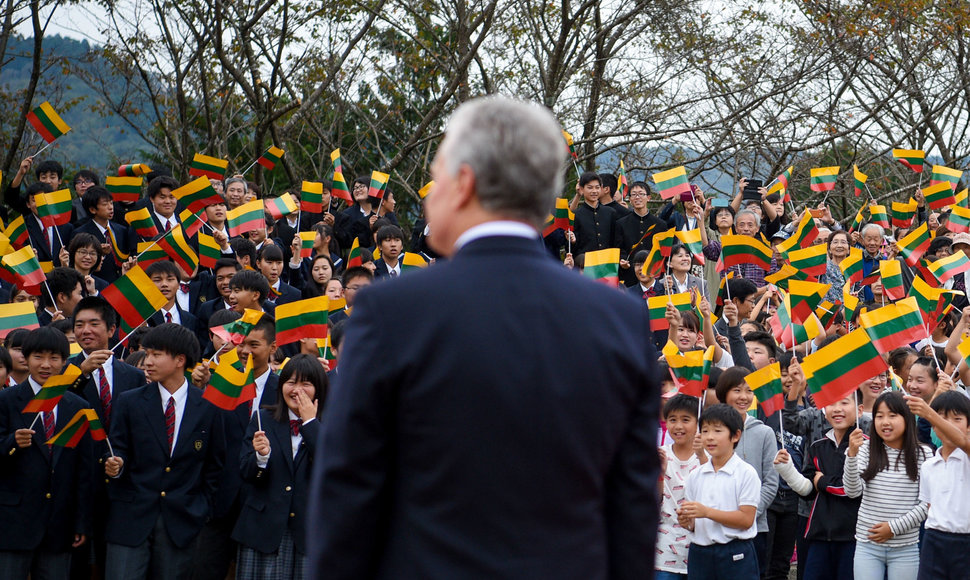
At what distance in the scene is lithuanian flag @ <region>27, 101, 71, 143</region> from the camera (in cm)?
1078

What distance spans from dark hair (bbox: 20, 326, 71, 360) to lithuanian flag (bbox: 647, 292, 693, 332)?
14.8 feet

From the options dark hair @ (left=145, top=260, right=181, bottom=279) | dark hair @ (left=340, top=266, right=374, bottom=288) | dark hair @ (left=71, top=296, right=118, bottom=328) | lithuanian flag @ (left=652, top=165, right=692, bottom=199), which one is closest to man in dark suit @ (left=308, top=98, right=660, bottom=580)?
dark hair @ (left=71, top=296, right=118, bottom=328)

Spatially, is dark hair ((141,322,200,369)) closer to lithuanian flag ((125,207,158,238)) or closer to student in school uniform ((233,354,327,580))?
student in school uniform ((233,354,327,580))

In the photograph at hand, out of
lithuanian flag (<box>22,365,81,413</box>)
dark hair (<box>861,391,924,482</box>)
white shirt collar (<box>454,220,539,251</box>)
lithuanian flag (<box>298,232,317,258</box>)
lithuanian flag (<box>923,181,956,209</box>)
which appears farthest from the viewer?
lithuanian flag (<box>923,181,956,209</box>)

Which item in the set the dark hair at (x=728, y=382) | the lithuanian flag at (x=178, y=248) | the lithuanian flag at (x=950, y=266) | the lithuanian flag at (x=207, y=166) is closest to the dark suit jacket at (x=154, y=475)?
the lithuanian flag at (x=178, y=248)

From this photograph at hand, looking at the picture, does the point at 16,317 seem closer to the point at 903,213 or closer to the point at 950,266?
the point at 950,266

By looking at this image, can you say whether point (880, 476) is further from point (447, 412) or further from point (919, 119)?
point (919, 119)

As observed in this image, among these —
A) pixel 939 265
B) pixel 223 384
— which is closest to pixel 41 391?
pixel 223 384

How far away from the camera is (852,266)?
34.7 ft

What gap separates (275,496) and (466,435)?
4.61 meters

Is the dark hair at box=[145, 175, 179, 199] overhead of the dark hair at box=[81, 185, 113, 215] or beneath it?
overhead

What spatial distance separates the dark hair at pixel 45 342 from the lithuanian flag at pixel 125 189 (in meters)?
4.76

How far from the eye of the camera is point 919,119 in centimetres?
2134

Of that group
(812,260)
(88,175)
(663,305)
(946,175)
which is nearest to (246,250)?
(88,175)
